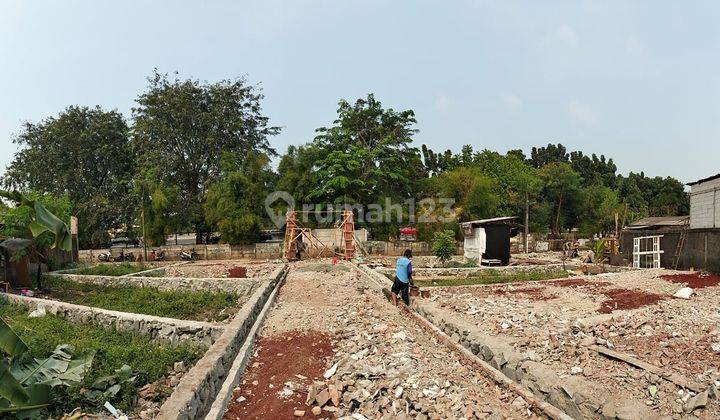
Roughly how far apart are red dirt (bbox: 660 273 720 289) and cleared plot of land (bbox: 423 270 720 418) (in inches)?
2.1

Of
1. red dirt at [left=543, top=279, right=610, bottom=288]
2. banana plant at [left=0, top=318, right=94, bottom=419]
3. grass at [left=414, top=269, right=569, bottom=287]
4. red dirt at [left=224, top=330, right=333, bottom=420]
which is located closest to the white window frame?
grass at [left=414, top=269, right=569, bottom=287]

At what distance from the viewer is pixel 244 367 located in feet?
24.5

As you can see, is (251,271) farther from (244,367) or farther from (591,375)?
(591,375)

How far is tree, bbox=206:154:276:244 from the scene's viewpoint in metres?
32.4

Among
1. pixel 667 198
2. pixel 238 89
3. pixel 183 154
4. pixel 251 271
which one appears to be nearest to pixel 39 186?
pixel 183 154

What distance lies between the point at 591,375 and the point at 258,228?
29.0 metres

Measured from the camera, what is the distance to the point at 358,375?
670 cm

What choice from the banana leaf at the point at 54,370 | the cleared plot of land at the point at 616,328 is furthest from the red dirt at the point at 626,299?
the banana leaf at the point at 54,370

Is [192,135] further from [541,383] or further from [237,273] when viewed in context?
[541,383]

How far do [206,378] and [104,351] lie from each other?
2.39m

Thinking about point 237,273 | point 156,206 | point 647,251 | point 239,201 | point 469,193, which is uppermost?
point 469,193

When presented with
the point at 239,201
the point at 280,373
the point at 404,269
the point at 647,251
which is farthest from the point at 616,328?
the point at 239,201

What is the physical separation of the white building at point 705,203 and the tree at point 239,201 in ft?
83.6

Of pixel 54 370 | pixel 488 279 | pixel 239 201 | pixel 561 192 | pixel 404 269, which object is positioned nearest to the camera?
pixel 54 370
